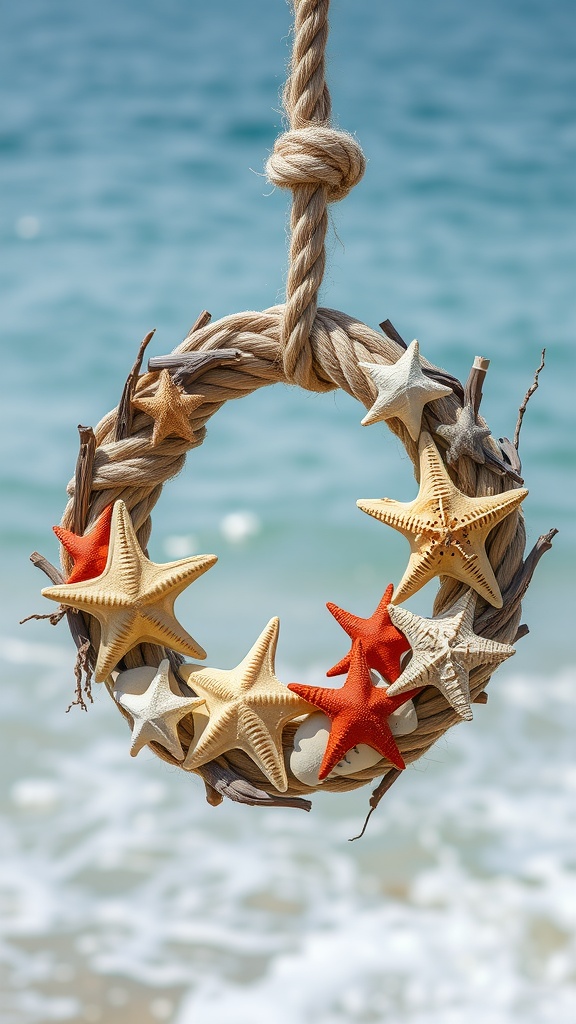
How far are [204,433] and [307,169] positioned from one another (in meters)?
0.45

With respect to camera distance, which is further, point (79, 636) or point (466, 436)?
point (79, 636)

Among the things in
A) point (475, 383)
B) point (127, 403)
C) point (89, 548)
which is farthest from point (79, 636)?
point (475, 383)

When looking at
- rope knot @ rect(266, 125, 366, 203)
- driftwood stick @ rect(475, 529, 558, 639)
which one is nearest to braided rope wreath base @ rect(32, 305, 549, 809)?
driftwood stick @ rect(475, 529, 558, 639)

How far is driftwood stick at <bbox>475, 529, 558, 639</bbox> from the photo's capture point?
1.65 meters

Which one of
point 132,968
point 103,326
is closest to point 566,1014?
point 132,968

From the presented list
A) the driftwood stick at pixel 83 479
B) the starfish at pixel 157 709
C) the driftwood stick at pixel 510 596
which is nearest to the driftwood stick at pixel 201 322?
the driftwood stick at pixel 83 479

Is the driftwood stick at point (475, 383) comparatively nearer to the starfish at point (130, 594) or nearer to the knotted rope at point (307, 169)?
the knotted rope at point (307, 169)

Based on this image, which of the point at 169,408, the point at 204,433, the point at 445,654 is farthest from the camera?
the point at 204,433

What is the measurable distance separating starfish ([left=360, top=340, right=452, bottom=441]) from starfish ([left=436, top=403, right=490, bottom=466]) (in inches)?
1.8

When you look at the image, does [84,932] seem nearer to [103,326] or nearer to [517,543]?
[517,543]

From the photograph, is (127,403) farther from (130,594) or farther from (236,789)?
(236,789)

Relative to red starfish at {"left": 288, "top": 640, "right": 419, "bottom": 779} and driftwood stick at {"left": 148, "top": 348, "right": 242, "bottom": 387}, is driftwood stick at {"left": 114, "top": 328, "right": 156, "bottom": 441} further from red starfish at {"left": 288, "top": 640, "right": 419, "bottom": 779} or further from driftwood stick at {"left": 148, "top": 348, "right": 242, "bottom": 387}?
red starfish at {"left": 288, "top": 640, "right": 419, "bottom": 779}

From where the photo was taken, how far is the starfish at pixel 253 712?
159 cm

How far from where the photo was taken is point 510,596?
5.44 feet
